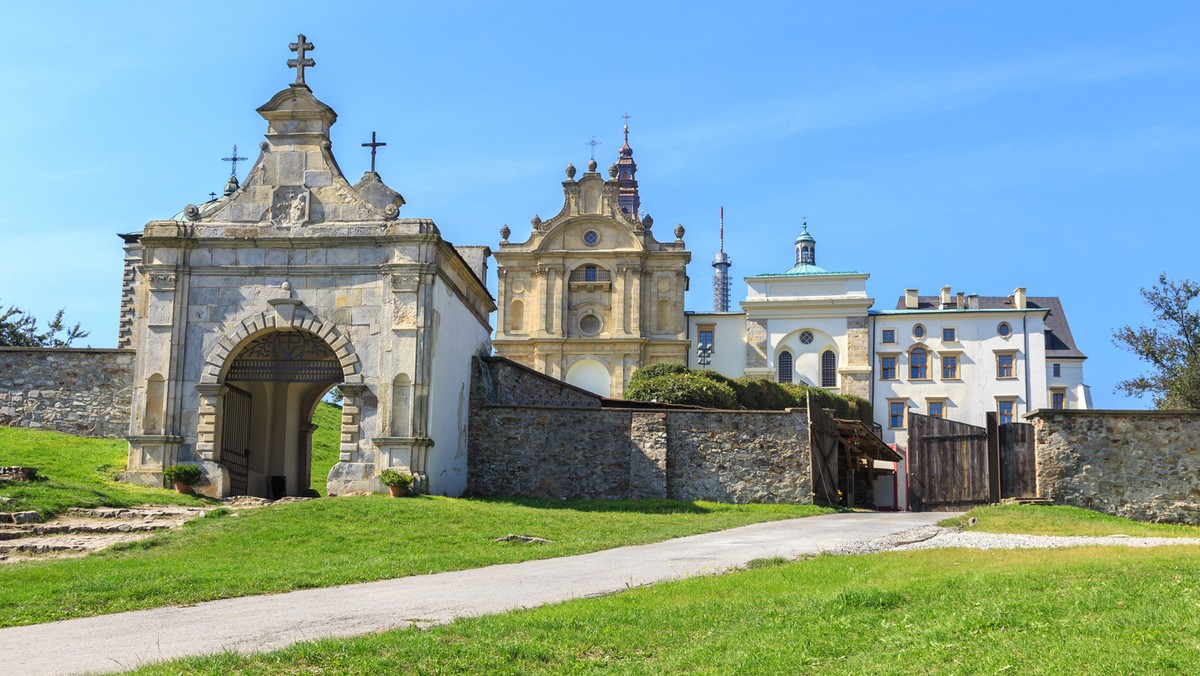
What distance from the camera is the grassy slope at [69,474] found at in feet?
65.4

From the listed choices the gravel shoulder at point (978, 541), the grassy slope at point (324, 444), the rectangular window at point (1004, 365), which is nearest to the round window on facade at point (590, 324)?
the rectangular window at point (1004, 365)

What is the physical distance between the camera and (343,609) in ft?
37.9

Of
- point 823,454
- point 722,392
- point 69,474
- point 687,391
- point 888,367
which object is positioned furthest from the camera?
point 888,367

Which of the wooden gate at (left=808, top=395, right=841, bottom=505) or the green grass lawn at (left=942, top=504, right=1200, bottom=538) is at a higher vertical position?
the wooden gate at (left=808, top=395, right=841, bottom=505)

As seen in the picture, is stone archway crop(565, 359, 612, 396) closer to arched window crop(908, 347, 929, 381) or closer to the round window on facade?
the round window on facade

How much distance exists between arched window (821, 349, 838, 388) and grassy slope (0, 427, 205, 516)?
48.5 m

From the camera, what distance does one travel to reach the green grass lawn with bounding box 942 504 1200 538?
806 inches

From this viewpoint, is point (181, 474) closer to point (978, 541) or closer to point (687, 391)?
point (978, 541)

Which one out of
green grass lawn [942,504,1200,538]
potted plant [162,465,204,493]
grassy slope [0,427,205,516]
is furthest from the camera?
potted plant [162,465,204,493]

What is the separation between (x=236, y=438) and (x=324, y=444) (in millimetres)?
9850

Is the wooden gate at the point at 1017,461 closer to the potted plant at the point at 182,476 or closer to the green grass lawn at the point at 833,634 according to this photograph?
the green grass lawn at the point at 833,634

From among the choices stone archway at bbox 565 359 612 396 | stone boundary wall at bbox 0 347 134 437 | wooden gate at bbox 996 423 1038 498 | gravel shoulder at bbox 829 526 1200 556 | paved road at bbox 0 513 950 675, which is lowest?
paved road at bbox 0 513 950 675

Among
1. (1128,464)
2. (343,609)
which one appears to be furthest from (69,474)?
(1128,464)

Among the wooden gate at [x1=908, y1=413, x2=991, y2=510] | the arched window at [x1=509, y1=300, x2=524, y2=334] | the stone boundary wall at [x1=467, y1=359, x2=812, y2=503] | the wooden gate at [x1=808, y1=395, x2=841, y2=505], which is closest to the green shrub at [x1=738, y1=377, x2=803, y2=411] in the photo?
the arched window at [x1=509, y1=300, x2=524, y2=334]
